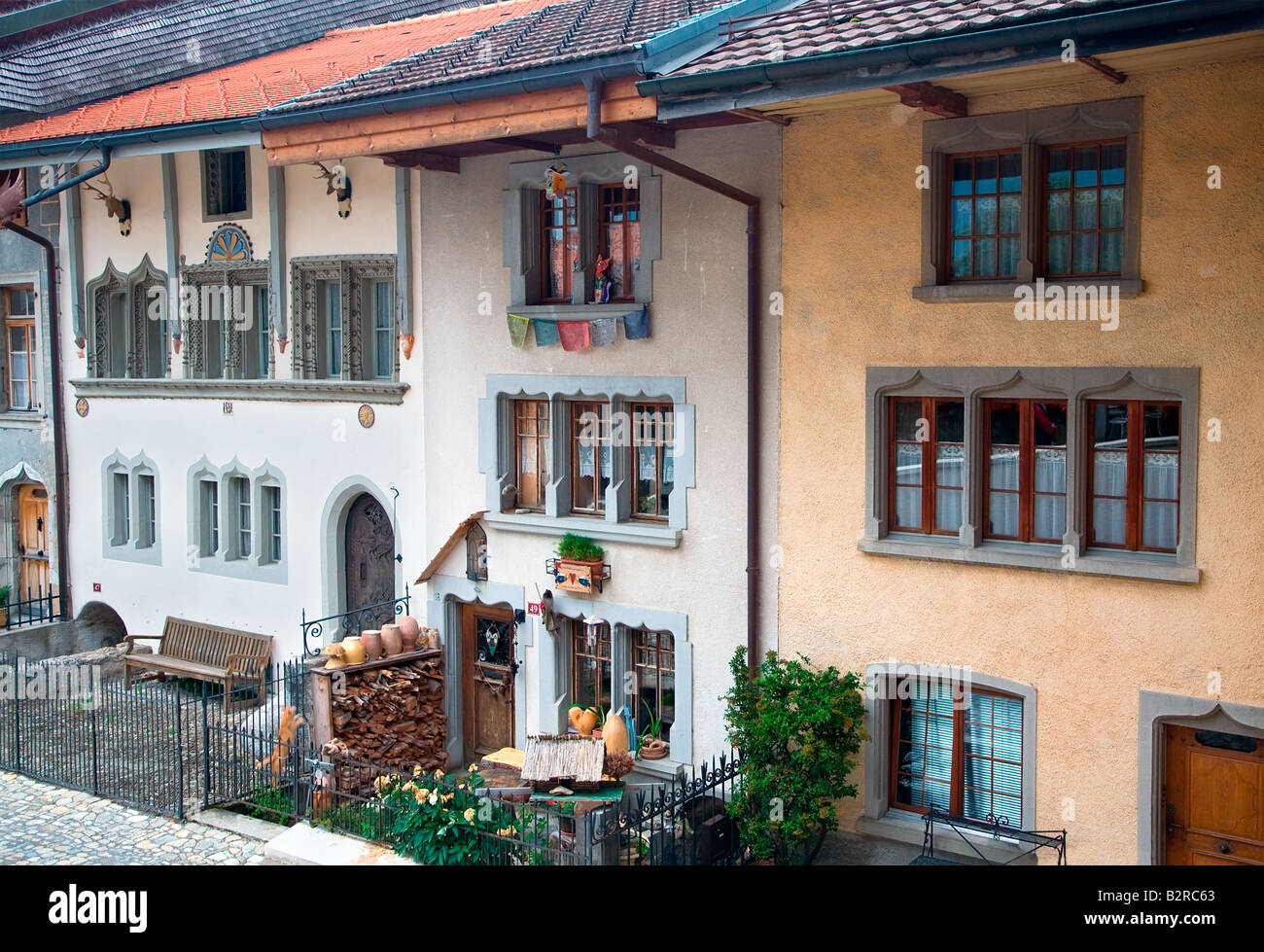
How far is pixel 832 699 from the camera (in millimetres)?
12359

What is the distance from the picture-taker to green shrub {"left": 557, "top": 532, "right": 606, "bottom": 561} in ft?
49.6

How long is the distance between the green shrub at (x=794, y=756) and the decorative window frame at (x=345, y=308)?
711 centimetres

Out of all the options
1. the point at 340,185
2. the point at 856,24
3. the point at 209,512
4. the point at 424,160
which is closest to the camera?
the point at 856,24

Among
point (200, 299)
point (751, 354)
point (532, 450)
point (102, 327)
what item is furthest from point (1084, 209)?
point (102, 327)

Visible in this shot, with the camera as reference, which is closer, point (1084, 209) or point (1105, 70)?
point (1105, 70)

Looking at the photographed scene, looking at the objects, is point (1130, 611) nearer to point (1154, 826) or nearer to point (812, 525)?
point (1154, 826)

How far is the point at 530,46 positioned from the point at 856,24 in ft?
12.3

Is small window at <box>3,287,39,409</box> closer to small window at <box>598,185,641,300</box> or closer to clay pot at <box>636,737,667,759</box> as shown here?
small window at <box>598,185,641,300</box>

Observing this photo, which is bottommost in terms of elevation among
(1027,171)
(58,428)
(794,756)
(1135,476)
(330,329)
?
(794,756)

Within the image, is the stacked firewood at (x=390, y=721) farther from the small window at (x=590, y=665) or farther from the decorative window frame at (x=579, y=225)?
the decorative window frame at (x=579, y=225)

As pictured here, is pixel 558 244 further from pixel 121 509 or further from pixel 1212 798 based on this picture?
pixel 121 509

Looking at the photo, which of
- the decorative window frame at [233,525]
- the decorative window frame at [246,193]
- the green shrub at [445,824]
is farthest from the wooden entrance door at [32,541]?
the green shrub at [445,824]

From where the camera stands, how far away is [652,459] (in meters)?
14.9

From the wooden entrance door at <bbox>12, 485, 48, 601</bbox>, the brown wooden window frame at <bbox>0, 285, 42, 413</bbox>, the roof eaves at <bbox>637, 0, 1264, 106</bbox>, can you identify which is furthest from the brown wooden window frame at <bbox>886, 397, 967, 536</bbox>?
the wooden entrance door at <bbox>12, 485, 48, 601</bbox>
